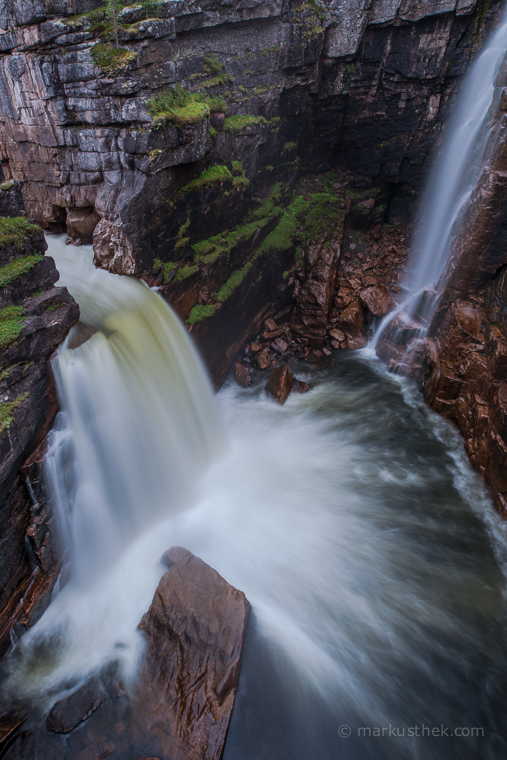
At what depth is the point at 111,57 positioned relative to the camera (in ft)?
28.3

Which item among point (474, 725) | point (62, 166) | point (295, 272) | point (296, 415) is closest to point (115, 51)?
point (62, 166)

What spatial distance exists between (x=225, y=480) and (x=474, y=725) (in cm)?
563

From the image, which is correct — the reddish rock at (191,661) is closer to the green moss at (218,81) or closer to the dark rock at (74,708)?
the dark rock at (74,708)

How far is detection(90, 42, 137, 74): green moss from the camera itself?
859 cm

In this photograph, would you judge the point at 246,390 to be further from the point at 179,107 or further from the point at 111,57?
the point at 111,57

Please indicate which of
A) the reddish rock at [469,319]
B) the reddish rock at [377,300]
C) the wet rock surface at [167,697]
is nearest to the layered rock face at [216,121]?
the reddish rock at [377,300]

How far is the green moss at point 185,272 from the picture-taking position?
10023 mm

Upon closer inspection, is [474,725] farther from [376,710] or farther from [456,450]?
[456,450]

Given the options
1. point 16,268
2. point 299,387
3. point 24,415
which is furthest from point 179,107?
point 24,415

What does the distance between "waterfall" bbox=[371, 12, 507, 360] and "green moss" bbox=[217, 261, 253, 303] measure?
483cm

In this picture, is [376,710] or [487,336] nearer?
[376,710]

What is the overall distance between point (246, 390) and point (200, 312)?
2763 millimetres

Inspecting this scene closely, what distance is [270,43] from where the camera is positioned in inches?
471

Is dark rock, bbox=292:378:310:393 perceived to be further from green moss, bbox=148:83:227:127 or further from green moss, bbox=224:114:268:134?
green moss, bbox=224:114:268:134
